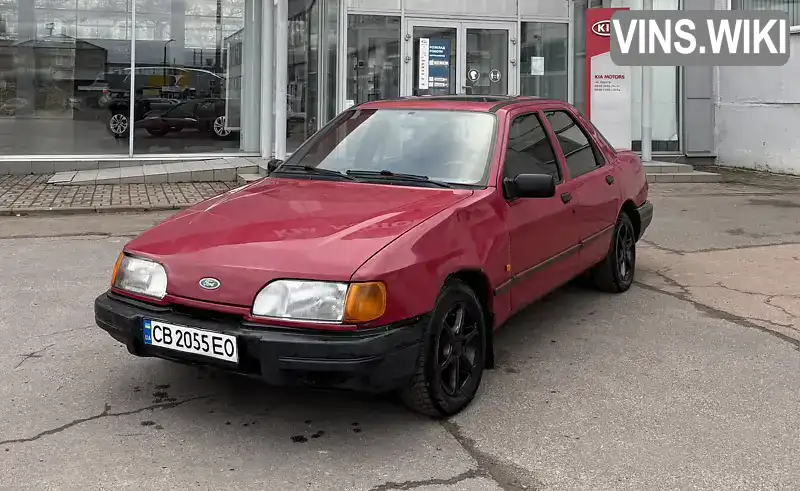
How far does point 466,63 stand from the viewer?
51.6 feet

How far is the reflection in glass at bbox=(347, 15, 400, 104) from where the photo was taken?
15.3 meters

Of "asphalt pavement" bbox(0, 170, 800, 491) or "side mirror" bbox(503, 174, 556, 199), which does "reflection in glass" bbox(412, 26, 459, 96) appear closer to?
"asphalt pavement" bbox(0, 170, 800, 491)

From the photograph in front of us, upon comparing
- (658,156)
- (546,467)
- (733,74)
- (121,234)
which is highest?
(733,74)

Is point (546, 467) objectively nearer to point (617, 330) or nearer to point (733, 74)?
point (617, 330)

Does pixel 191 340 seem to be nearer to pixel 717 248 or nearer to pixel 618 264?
pixel 618 264

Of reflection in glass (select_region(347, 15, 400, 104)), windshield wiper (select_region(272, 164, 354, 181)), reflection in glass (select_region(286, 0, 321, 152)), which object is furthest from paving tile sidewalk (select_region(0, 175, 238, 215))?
windshield wiper (select_region(272, 164, 354, 181))

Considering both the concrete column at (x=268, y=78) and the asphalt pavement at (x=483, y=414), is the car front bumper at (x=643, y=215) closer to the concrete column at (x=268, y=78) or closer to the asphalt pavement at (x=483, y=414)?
the asphalt pavement at (x=483, y=414)

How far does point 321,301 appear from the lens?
3.43 meters

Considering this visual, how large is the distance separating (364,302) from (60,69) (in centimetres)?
1267

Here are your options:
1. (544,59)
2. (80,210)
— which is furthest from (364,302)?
(544,59)

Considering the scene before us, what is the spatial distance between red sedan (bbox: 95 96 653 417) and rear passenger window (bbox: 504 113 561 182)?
0.05 ft

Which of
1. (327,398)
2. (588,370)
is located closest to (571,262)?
(588,370)

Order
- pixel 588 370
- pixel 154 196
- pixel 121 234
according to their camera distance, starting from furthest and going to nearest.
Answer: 1. pixel 154 196
2. pixel 121 234
3. pixel 588 370

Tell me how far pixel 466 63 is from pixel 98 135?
6.90m
